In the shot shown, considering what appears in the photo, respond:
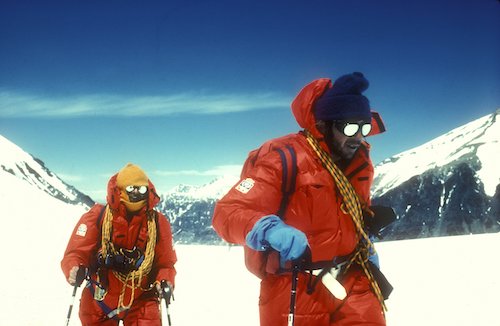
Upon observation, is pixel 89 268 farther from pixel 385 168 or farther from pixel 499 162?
pixel 385 168

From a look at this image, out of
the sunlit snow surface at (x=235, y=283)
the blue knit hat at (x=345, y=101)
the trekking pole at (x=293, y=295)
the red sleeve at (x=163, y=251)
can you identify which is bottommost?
the sunlit snow surface at (x=235, y=283)

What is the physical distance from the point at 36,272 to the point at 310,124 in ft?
40.3

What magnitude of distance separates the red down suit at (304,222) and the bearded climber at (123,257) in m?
2.86

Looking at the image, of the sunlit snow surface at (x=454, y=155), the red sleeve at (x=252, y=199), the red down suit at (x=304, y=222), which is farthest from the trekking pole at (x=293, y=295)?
the sunlit snow surface at (x=454, y=155)

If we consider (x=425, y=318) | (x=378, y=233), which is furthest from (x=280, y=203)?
(x=425, y=318)

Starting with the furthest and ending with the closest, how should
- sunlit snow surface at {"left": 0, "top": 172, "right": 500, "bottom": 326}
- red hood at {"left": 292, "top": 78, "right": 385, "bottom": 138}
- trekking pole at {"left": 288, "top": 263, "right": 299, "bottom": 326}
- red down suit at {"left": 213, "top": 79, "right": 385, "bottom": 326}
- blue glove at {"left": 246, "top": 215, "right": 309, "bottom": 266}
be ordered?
sunlit snow surface at {"left": 0, "top": 172, "right": 500, "bottom": 326} < red hood at {"left": 292, "top": 78, "right": 385, "bottom": 138} < red down suit at {"left": 213, "top": 79, "right": 385, "bottom": 326} < trekking pole at {"left": 288, "top": 263, "right": 299, "bottom": 326} < blue glove at {"left": 246, "top": 215, "right": 309, "bottom": 266}

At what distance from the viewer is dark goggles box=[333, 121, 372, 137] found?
3178 mm

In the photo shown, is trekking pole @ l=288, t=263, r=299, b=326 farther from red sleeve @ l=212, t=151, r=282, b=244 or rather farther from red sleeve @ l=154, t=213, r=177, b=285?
red sleeve @ l=154, t=213, r=177, b=285

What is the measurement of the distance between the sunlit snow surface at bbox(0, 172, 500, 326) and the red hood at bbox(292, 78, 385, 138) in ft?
19.6

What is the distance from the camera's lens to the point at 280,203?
3.09m

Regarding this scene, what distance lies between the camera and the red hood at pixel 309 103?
332 cm

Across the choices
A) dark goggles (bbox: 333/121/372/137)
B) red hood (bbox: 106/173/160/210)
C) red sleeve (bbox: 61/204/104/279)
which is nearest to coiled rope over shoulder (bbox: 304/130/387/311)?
dark goggles (bbox: 333/121/372/137)

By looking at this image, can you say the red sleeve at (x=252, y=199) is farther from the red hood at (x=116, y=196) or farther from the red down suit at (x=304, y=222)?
the red hood at (x=116, y=196)

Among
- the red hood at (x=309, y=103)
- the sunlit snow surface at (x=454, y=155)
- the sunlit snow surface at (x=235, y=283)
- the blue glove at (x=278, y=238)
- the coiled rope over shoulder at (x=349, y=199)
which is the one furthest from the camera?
the sunlit snow surface at (x=454, y=155)
